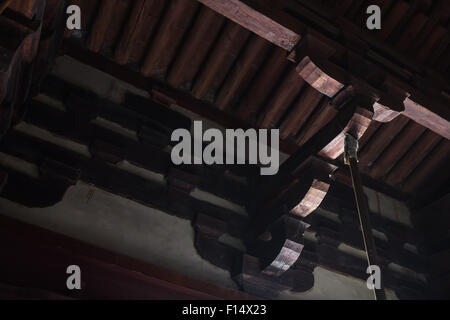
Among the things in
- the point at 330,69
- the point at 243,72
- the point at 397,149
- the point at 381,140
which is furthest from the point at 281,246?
the point at 397,149

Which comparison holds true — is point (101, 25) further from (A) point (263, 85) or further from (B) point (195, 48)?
(A) point (263, 85)

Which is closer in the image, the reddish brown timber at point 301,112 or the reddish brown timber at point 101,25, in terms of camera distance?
the reddish brown timber at point 101,25

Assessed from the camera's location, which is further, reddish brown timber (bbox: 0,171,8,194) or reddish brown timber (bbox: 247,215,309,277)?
reddish brown timber (bbox: 247,215,309,277)

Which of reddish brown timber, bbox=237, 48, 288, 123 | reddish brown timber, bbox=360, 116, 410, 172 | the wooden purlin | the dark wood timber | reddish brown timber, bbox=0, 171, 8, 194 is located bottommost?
the dark wood timber

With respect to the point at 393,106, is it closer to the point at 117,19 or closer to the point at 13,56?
the point at 117,19

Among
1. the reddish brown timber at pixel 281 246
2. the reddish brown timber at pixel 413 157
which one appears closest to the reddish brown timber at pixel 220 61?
the reddish brown timber at pixel 281 246

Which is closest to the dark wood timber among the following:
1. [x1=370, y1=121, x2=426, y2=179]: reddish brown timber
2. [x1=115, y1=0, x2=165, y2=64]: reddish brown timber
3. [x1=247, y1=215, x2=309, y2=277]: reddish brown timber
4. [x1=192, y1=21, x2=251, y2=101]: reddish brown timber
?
[x1=247, y1=215, x2=309, y2=277]: reddish brown timber

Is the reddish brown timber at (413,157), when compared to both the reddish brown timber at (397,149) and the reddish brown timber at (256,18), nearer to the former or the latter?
the reddish brown timber at (397,149)

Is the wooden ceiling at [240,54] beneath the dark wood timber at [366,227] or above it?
above

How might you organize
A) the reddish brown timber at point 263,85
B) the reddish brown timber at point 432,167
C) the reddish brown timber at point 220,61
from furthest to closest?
the reddish brown timber at point 432,167
the reddish brown timber at point 263,85
the reddish brown timber at point 220,61

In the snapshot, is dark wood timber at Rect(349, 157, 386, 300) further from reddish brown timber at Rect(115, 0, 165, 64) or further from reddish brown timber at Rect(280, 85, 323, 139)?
reddish brown timber at Rect(115, 0, 165, 64)

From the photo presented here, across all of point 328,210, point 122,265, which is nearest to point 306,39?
point 328,210

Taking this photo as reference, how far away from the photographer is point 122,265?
3.17 meters

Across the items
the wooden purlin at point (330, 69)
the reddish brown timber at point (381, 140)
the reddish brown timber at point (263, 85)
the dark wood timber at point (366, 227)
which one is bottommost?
the dark wood timber at point (366, 227)
